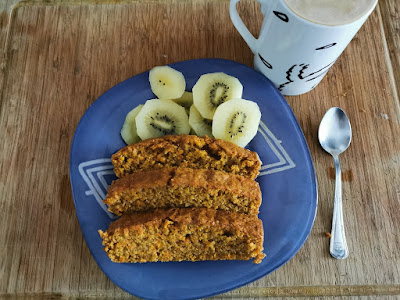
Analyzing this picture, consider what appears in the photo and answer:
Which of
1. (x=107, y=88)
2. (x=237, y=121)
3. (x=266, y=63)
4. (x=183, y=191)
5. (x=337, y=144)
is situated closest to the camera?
(x=183, y=191)

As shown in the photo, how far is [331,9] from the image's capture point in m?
1.54

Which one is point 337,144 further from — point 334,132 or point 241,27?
point 241,27

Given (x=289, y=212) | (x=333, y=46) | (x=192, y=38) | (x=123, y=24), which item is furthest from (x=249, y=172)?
(x=123, y=24)

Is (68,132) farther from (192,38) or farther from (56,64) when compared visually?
(192,38)

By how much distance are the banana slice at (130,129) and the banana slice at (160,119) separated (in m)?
0.07

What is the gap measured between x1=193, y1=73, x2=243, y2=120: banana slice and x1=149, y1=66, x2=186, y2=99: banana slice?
93 millimetres

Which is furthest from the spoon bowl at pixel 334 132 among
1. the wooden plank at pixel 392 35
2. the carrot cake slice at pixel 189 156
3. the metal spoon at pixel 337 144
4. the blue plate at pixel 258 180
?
the carrot cake slice at pixel 189 156

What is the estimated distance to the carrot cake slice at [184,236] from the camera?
162cm

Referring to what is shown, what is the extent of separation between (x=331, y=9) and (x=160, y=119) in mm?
884

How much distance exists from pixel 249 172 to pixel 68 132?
1.02 metres

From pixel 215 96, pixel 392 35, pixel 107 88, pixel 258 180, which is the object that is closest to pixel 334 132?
pixel 258 180

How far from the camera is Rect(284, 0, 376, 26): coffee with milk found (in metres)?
1.53

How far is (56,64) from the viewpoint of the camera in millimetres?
2242

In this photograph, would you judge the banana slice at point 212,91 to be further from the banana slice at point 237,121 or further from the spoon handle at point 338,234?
the spoon handle at point 338,234
